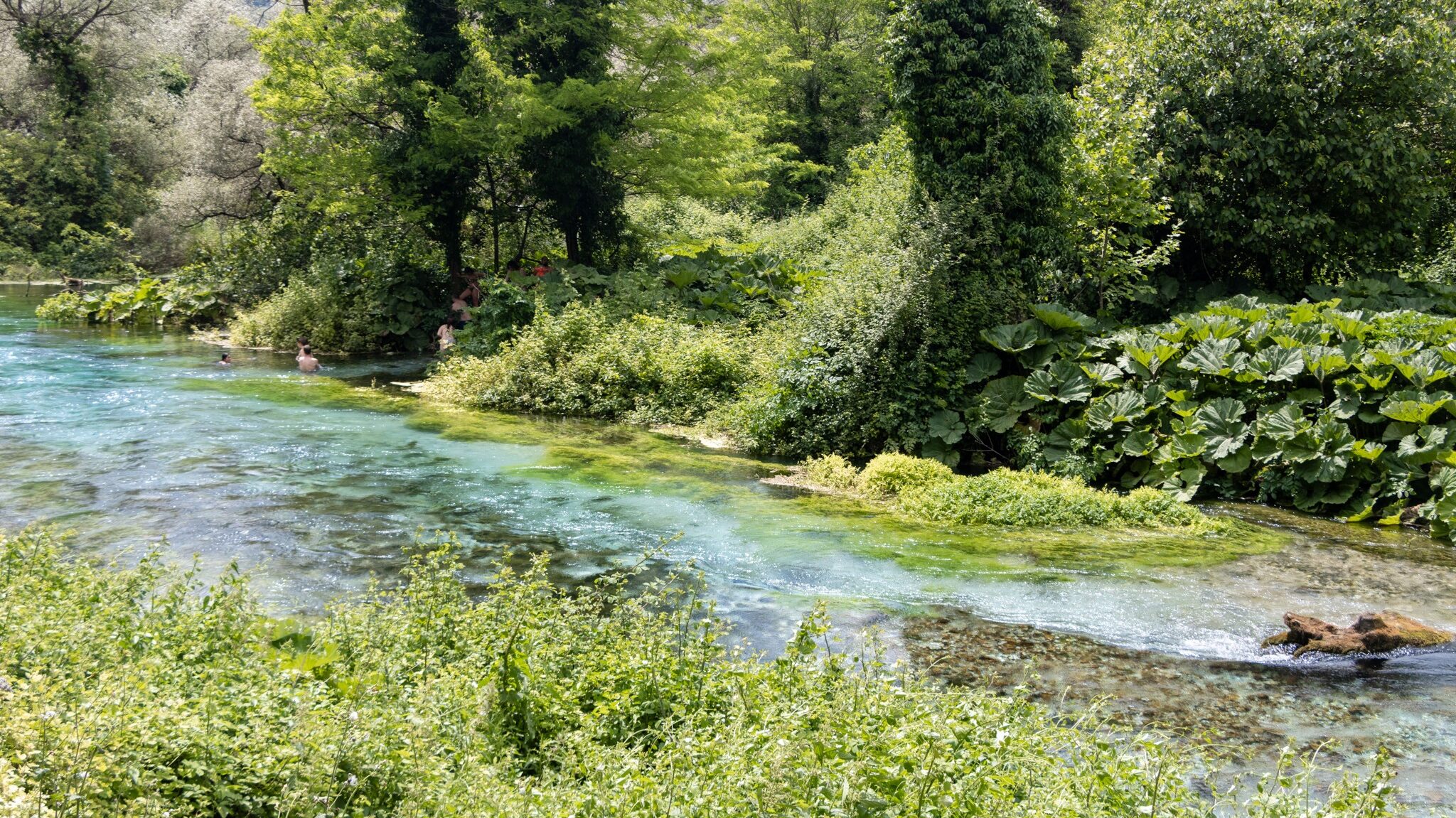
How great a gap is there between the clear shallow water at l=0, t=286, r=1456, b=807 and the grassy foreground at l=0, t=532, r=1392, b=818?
1.24 meters

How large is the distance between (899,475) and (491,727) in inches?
269

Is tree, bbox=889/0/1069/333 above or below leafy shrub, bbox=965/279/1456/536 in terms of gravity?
above

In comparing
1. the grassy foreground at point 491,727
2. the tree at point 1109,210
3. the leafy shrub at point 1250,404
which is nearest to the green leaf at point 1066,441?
the leafy shrub at point 1250,404

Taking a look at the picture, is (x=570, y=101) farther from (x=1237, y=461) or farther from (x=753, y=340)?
(x=1237, y=461)

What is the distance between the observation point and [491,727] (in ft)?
14.3

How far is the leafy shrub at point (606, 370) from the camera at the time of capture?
582 inches

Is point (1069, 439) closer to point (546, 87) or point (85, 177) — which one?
point (546, 87)

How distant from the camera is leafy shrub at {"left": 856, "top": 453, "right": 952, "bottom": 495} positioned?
34.3ft

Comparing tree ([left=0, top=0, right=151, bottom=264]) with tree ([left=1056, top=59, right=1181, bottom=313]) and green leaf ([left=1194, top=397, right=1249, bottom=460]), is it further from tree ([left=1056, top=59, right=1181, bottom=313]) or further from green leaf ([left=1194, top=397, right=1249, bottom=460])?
green leaf ([left=1194, top=397, right=1249, bottom=460])

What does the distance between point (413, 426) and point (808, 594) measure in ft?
27.2

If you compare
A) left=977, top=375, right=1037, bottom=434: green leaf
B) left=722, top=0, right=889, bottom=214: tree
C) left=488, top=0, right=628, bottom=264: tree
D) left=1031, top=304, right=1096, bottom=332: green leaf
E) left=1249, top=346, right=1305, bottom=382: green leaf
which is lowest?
left=977, top=375, right=1037, bottom=434: green leaf

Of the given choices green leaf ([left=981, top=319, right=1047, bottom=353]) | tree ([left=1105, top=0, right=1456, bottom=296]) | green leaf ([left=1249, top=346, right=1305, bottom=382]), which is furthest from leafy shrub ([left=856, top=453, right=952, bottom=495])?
tree ([left=1105, top=0, right=1456, bottom=296])

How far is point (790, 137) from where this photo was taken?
37.9m

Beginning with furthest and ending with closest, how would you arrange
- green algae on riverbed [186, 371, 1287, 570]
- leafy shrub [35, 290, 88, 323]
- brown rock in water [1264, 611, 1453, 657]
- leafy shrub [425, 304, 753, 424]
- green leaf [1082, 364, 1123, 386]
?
leafy shrub [35, 290, 88, 323] → leafy shrub [425, 304, 753, 424] → green leaf [1082, 364, 1123, 386] → green algae on riverbed [186, 371, 1287, 570] → brown rock in water [1264, 611, 1453, 657]
